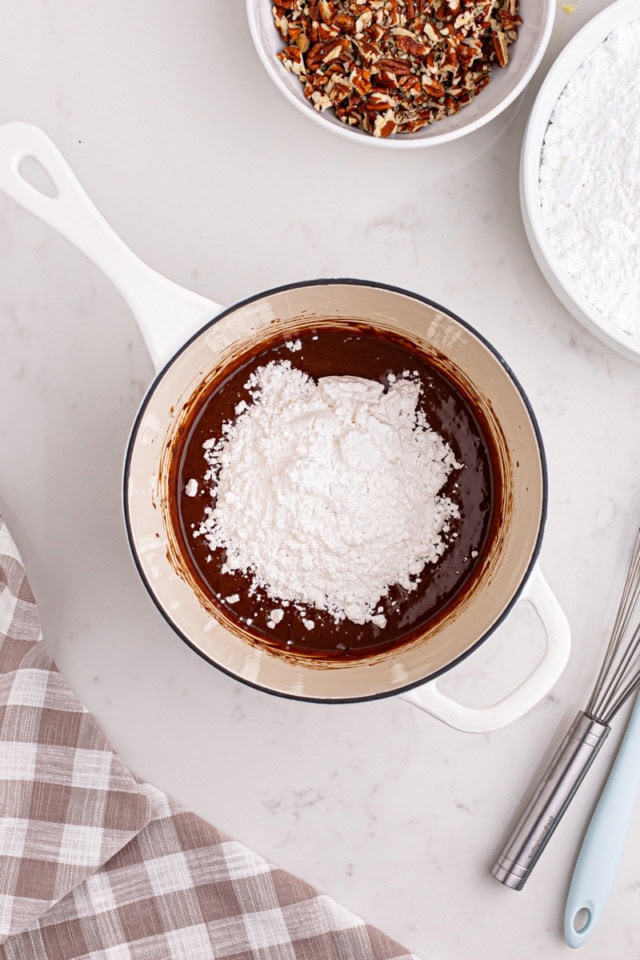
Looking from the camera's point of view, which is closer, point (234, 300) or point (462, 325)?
point (462, 325)

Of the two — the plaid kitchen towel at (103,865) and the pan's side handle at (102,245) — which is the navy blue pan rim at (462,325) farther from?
the plaid kitchen towel at (103,865)

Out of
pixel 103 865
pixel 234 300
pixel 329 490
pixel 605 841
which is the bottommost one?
pixel 103 865

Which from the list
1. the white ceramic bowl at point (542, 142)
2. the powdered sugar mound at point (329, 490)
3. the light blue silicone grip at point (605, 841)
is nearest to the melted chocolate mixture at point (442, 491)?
the powdered sugar mound at point (329, 490)

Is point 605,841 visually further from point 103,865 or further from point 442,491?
point 103,865

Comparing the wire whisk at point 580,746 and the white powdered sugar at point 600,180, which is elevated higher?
the white powdered sugar at point 600,180

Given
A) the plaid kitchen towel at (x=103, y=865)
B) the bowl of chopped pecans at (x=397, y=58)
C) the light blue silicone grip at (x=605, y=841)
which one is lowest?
the plaid kitchen towel at (x=103, y=865)

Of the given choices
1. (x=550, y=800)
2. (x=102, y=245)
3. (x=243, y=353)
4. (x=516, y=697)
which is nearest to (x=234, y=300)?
(x=243, y=353)

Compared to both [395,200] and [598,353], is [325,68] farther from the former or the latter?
[598,353]
